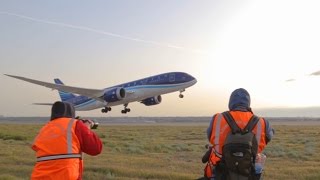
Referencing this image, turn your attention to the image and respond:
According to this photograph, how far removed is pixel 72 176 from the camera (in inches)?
182

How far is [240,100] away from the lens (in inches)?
199

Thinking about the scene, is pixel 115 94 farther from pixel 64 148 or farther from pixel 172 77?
pixel 64 148

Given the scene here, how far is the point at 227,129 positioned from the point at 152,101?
36665 millimetres

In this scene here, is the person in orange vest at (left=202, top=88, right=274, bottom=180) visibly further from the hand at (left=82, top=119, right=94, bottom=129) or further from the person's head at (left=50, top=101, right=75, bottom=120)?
the person's head at (left=50, top=101, right=75, bottom=120)

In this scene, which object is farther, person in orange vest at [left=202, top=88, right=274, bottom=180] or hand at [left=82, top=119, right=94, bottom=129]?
hand at [left=82, top=119, right=94, bottom=129]

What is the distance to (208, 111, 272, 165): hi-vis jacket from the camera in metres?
4.85

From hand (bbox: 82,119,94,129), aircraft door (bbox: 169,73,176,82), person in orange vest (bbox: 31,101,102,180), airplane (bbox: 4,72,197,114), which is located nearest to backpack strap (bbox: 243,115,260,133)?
person in orange vest (bbox: 31,101,102,180)

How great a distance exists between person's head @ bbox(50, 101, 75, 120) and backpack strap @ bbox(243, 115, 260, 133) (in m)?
1.88

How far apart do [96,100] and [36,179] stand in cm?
3795

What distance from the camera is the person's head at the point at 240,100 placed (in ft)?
16.5

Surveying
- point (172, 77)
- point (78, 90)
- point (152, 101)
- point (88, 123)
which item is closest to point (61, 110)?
point (88, 123)

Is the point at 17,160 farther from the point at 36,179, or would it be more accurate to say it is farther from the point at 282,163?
the point at 36,179

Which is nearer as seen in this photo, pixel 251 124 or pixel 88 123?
pixel 251 124

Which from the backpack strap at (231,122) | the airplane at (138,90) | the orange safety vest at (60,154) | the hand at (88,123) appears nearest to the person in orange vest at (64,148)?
the orange safety vest at (60,154)
